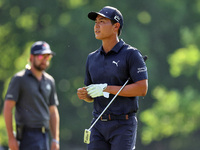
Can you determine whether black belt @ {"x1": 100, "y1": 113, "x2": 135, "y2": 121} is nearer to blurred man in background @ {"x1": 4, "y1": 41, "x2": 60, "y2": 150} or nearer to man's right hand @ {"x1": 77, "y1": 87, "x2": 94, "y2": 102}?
man's right hand @ {"x1": 77, "y1": 87, "x2": 94, "y2": 102}

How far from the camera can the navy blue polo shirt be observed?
510 cm

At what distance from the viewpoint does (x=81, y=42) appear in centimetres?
2317

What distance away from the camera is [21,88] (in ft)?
21.4

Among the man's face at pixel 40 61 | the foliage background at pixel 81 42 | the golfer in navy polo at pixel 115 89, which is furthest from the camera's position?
the foliage background at pixel 81 42

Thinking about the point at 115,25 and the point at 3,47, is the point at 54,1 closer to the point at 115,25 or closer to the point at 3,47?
the point at 3,47

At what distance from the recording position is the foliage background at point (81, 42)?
22281 mm

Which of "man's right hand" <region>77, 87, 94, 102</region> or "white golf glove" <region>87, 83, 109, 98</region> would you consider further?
"man's right hand" <region>77, 87, 94, 102</region>

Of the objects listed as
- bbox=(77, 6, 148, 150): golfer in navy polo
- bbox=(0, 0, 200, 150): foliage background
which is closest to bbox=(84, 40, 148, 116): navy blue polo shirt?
bbox=(77, 6, 148, 150): golfer in navy polo

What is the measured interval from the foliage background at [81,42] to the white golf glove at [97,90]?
14.7 metres

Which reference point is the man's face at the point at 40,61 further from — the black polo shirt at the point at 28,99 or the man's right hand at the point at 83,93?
the man's right hand at the point at 83,93

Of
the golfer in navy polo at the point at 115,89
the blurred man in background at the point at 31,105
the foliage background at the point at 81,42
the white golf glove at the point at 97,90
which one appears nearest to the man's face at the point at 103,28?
the golfer in navy polo at the point at 115,89

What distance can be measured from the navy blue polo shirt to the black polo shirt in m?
1.44

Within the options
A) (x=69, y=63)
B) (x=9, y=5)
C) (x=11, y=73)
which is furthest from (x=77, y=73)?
(x=9, y=5)

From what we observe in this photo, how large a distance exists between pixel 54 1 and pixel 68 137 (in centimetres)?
668
